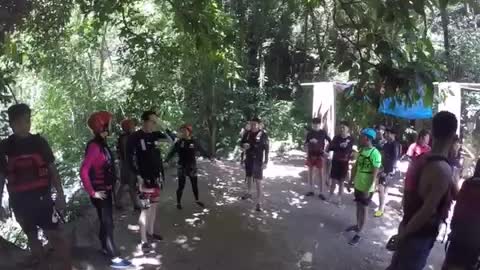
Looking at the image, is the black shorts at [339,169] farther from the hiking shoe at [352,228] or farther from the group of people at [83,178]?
the group of people at [83,178]

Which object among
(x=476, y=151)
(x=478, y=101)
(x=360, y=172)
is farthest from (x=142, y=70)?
(x=478, y=101)

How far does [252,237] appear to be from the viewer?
23.5ft

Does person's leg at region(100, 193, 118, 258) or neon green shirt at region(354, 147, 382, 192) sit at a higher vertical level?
neon green shirt at region(354, 147, 382, 192)

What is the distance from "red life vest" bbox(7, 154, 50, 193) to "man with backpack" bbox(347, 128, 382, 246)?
14.9 feet

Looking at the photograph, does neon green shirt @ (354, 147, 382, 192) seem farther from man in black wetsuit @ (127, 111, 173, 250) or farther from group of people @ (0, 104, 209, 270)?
man in black wetsuit @ (127, 111, 173, 250)

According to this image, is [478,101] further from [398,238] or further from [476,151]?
[398,238]

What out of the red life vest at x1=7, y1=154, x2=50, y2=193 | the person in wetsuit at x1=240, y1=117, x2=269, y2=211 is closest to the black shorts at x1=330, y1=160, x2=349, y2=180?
the person in wetsuit at x1=240, y1=117, x2=269, y2=211

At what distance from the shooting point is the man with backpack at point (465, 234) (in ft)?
12.8

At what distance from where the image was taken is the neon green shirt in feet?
23.6

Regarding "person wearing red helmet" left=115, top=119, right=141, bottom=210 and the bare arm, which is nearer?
the bare arm

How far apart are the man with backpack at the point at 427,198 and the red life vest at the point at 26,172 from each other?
9.59 feet

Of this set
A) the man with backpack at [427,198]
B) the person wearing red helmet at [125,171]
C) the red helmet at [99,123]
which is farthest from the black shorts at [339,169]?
the man with backpack at [427,198]

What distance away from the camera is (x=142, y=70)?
28.2ft

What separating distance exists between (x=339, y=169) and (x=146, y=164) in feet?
13.3
